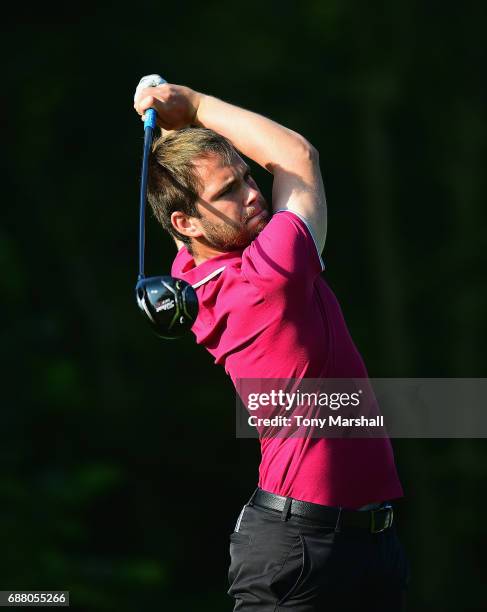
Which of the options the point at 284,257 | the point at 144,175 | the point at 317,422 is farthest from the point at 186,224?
the point at 317,422

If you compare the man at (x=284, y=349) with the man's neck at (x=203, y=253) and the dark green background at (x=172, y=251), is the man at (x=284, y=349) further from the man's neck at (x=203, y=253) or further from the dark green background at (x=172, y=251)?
the dark green background at (x=172, y=251)

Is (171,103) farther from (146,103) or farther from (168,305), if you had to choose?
(168,305)

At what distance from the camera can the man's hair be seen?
2.90 metres

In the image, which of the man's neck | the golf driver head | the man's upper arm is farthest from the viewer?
the man's neck

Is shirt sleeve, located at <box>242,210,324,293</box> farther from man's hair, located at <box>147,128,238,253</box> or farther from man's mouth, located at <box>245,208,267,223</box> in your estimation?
man's hair, located at <box>147,128,238,253</box>

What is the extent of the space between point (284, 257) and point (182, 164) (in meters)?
0.47

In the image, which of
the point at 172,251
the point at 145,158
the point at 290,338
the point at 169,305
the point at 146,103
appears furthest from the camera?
the point at 172,251

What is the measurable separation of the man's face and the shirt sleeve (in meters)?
Answer: 0.15

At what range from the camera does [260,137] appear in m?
2.87

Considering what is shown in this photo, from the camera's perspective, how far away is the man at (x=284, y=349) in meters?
2.74

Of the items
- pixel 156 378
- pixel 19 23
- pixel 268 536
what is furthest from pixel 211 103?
pixel 156 378

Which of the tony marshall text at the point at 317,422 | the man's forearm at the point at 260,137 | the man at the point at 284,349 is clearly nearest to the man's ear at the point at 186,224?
the man at the point at 284,349

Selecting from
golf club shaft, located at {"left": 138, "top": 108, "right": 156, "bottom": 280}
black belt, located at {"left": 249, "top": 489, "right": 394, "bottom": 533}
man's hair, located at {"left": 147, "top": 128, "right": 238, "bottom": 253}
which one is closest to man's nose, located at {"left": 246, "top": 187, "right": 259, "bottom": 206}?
man's hair, located at {"left": 147, "top": 128, "right": 238, "bottom": 253}

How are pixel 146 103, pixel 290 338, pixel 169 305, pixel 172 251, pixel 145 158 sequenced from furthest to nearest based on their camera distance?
pixel 172 251, pixel 146 103, pixel 145 158, pixel 290 338, pixel 169 305
